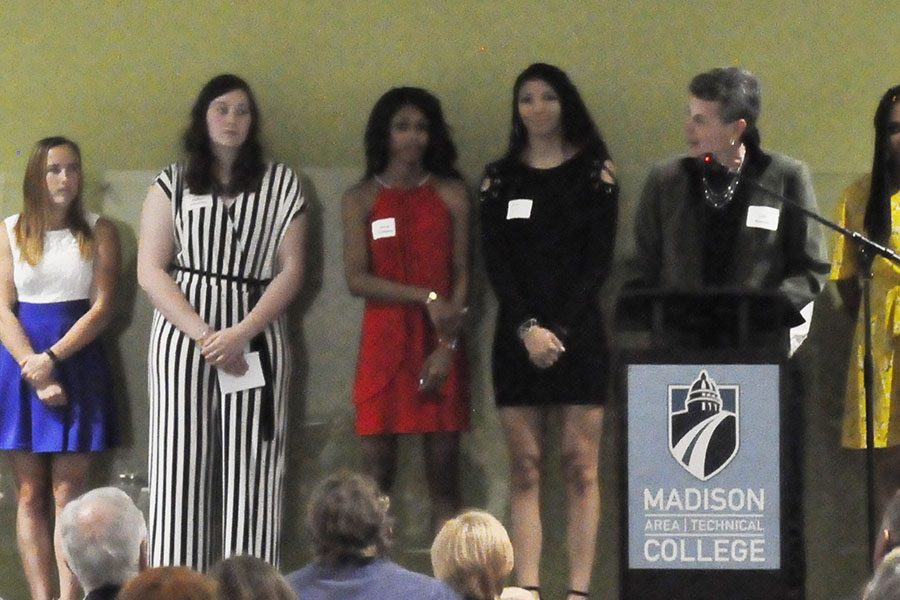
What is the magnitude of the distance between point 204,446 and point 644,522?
1540 mm

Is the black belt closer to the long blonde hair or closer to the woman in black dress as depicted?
the long blonde hair

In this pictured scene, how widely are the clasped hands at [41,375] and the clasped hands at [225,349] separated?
55 cm

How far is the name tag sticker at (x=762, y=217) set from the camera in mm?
5168

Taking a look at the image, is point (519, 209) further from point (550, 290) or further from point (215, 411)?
point (215, 411)

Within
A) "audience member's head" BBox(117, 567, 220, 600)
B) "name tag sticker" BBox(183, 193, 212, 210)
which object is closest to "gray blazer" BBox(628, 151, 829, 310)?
"name tag sticker" BBox(183, 193, 212, 210)

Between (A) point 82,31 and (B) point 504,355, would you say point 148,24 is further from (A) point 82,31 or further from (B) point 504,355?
(B) point 504,355

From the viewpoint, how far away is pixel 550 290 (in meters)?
5.27

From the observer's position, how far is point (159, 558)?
5.33m

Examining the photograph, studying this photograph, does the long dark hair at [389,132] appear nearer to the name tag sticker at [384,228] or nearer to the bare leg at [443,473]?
the name tag sticker at [384,228]

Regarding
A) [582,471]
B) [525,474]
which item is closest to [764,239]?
[582,471]

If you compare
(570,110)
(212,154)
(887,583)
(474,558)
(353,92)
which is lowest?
(474,558)

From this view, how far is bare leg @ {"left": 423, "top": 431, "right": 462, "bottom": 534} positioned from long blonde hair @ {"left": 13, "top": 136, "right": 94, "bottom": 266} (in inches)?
53.5

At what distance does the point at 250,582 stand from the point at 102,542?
0.48 metres

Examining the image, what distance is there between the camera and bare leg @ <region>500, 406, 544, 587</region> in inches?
210
